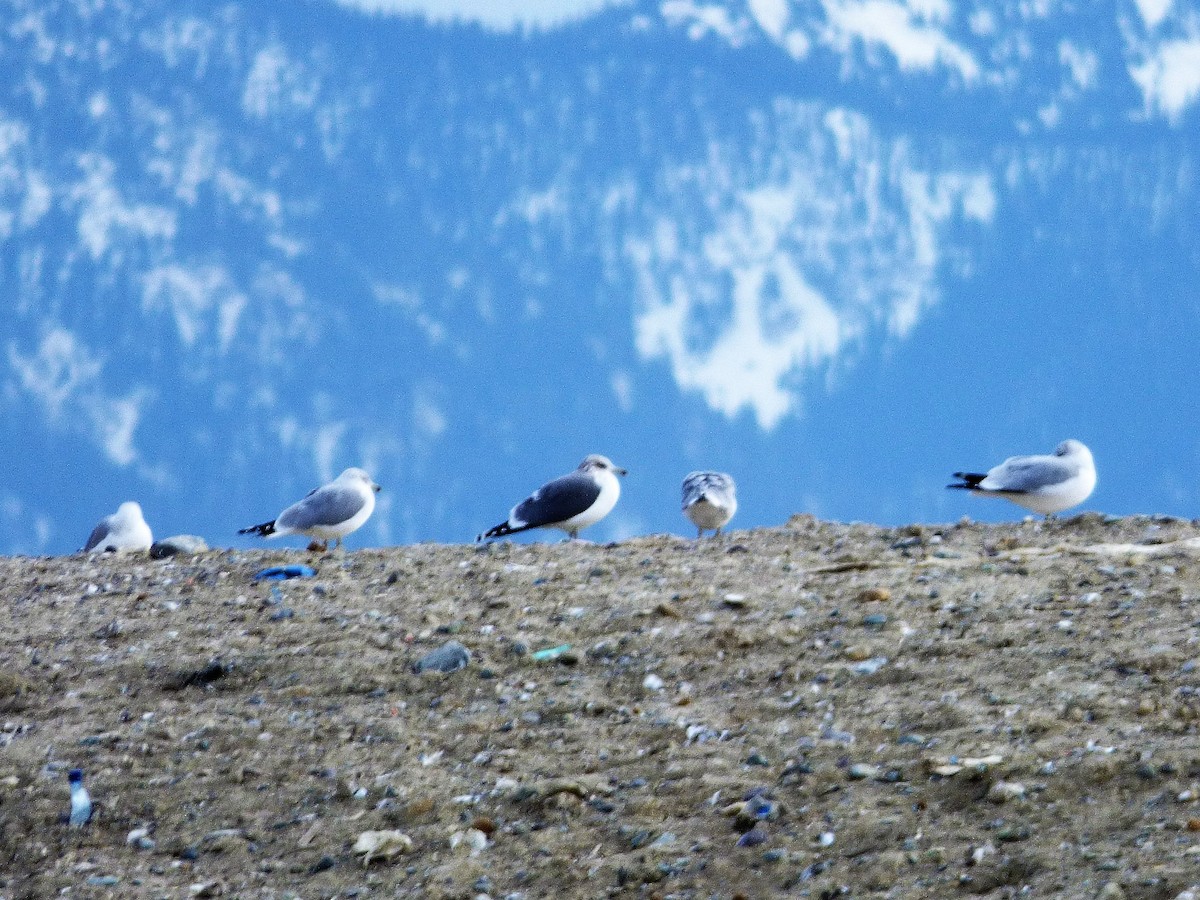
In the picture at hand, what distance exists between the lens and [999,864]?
16.0ft

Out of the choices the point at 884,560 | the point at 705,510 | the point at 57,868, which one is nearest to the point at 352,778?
the point at 57,868

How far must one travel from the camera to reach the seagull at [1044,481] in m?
11.0

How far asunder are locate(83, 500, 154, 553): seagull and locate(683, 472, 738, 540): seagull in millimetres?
4143

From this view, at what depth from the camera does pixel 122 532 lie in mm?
11938

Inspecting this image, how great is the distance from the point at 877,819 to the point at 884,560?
317 cm

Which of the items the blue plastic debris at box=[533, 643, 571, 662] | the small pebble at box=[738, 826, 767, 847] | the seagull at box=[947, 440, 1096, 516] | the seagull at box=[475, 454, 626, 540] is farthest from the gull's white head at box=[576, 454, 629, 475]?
the small pebble at box=[738, 826, 767, 847]

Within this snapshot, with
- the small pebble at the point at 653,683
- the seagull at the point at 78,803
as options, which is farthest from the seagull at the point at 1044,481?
the seagull at the point at 78,803

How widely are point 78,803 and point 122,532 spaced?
6.11 meters

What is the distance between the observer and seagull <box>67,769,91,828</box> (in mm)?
6027

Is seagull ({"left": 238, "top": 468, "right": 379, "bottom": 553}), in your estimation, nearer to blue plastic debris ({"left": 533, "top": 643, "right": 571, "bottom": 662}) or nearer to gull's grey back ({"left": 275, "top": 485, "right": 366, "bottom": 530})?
gull's grey back ({"left": 275, "top": 485, "right": 366, "bottom": 530})

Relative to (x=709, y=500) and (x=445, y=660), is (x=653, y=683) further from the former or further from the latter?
(x=709, y=500)

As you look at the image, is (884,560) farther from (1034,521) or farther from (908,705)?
(908,705)

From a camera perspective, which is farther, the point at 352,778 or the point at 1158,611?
the point at 1158,611

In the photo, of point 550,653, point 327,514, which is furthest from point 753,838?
point 327,514
